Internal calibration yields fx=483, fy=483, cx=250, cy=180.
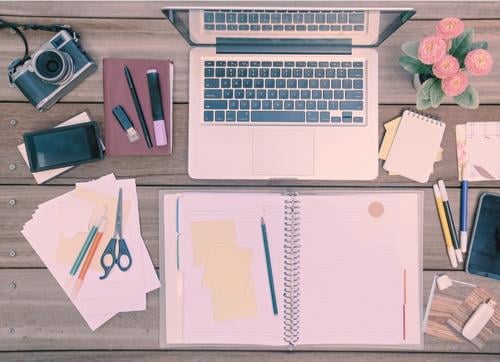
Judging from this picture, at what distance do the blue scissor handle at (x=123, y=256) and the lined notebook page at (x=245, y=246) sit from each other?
11 cm

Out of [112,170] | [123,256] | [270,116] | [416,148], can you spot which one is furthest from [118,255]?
[416,148]

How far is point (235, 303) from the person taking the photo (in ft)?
3.37

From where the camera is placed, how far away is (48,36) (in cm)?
103

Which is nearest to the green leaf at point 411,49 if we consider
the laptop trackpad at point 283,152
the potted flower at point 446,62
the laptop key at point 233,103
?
the potted flower at point 446,62

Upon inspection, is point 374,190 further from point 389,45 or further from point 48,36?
point 48,36

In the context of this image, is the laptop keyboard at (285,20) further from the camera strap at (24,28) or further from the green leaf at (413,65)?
the camera strap at (24,28)

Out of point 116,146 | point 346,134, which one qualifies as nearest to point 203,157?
point 116,146

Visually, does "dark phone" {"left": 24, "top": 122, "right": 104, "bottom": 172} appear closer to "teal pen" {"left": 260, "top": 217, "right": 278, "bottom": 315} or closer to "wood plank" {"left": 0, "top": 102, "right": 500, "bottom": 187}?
"wood plank" {"left": 0, "top": 102, "right": 500, "bottom": 187}

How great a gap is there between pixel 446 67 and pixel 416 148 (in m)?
0.20

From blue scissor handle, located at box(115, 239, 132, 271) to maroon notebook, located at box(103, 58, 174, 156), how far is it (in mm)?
191

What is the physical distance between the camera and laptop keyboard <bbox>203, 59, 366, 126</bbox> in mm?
1006

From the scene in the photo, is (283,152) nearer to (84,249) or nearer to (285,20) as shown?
(285,20)

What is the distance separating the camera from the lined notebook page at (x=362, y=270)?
1025mm

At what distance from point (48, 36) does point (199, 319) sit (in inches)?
27.0
